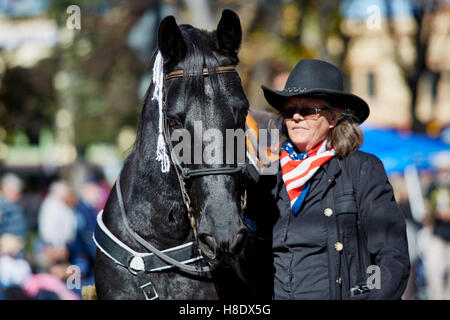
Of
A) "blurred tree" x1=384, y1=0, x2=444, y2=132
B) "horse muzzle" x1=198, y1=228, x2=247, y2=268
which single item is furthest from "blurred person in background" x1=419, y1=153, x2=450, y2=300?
"horse muzzle" x1=198, y1=228, x2=247, y2=268

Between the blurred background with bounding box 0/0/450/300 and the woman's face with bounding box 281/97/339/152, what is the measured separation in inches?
46.9

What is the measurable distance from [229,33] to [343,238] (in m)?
1.32

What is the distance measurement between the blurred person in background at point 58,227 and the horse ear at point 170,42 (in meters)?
6.00

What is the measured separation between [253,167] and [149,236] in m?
0.79

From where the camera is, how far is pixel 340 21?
53.3ft

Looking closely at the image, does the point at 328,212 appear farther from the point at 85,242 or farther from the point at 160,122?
the point at 85,242

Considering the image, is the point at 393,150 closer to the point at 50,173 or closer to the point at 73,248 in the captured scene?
the point at 73,248

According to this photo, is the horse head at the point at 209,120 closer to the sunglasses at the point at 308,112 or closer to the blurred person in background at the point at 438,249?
the sunglasses at the point at 308,112

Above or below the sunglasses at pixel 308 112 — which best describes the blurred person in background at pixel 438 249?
below

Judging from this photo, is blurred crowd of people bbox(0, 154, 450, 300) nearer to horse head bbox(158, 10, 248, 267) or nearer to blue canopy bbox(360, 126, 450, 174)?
blue canopy bbox(360, 126, 450, 174)

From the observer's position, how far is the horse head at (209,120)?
2.82m

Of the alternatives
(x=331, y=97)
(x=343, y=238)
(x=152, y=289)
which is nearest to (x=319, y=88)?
(x=331, y=97)

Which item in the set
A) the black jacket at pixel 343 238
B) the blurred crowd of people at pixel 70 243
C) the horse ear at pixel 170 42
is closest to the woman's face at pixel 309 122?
the black jacket at pixel 343 238
